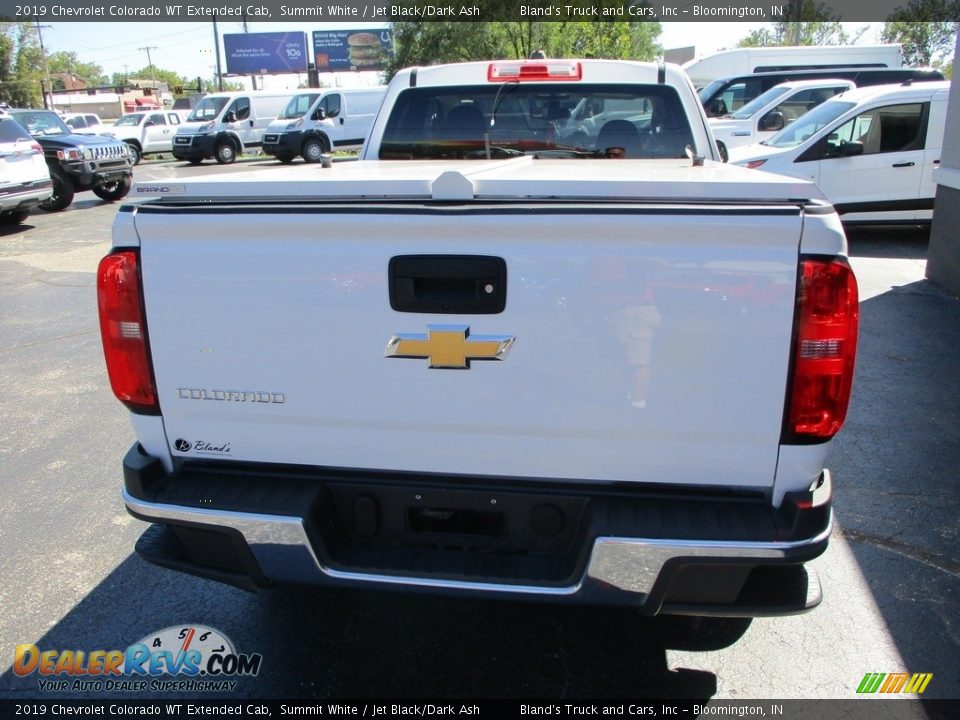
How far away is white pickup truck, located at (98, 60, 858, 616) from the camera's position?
2.11 metres

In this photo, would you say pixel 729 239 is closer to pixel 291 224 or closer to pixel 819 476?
pixel 819 476

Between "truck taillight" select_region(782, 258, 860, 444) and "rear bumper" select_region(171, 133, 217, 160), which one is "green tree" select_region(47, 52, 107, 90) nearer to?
"rear bumper" select_region(171, 133, 217, 160)

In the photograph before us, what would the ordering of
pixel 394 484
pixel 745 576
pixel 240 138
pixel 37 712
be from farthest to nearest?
pixel 240 138 < pixel 37 712 < pixel 394 484 < pixel 745 576

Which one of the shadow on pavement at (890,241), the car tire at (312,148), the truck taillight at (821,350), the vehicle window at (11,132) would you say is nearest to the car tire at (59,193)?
the vehicle window at (11,132)

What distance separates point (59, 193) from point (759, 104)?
45.4 ft

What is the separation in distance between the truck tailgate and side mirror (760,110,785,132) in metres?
13.2

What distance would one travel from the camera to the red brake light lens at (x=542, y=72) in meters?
4.41

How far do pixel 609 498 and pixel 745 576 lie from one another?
434 millimetres

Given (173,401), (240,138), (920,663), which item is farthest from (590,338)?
(240,138)

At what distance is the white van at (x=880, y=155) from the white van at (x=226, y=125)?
67.0 ft

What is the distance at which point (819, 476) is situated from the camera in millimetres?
2311

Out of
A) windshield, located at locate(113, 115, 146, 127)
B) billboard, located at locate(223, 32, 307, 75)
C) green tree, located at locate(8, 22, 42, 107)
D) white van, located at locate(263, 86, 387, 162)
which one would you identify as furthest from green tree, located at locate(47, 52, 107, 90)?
white van, located at locate(263, 86, 387, 162)

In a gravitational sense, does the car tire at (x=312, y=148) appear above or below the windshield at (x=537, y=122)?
below

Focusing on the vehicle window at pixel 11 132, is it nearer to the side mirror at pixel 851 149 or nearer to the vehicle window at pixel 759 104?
the side mirror at pixel 851 149
